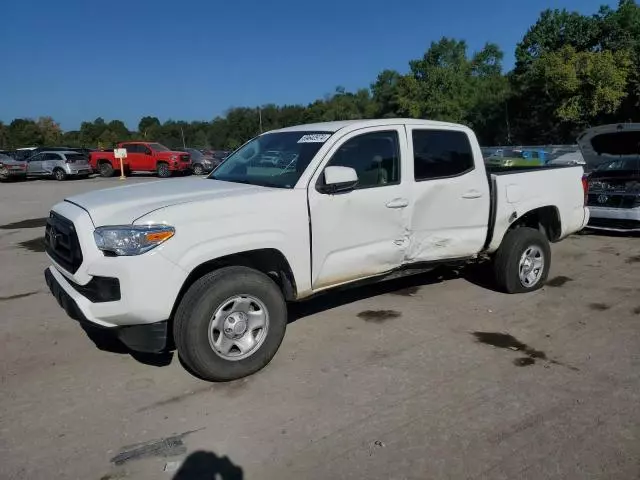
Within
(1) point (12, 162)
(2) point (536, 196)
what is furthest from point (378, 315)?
(1) point (12, 162)

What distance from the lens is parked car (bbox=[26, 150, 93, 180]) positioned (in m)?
27.3

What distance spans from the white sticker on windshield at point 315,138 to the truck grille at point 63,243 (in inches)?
77.7

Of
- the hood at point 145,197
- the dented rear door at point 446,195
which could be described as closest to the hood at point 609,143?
the dented rear door at point 446,195

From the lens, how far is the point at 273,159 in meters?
4.59

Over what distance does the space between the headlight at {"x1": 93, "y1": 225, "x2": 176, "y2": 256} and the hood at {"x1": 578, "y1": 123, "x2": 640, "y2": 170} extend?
8349 millimetres

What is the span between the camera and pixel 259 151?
4930 mm

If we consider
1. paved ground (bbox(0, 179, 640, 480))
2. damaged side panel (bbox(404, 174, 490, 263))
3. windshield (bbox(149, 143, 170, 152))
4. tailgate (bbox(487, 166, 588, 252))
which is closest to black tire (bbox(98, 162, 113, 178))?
windshield (bbox(149, 143, 170, 152))

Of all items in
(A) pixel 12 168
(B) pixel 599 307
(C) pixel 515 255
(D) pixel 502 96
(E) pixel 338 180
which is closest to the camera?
(E) pixel 338 180

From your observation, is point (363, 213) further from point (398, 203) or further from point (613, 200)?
point (613, 200)

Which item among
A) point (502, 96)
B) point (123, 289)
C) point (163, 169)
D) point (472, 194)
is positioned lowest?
point (123, 289)

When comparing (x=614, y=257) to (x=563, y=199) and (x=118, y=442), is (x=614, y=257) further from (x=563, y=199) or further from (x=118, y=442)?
(x=118, y=442)

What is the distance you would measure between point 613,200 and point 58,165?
26.3 metres

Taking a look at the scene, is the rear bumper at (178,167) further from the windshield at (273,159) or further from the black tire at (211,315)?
the black tire at (211,315)

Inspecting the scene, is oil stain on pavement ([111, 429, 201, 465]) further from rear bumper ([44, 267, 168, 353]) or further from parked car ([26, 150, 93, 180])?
parked car ([26, 150, 93, 180])
